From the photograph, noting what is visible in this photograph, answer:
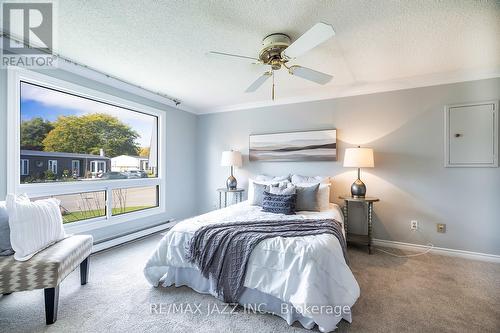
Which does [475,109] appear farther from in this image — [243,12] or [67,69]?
[67,69]

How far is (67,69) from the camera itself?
275 cm

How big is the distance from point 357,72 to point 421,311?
2720 millimetres

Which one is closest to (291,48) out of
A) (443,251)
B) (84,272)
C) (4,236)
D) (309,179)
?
(309,179)

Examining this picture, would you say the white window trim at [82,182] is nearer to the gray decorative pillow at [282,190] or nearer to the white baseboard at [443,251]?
the gray decorative pillow at [282,190]

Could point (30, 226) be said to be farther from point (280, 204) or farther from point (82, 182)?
point (280, 204)

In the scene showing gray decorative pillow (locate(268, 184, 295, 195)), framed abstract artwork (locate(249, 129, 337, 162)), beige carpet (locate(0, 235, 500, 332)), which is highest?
framed abstract artwork (locate(249, 129, 337, 162))

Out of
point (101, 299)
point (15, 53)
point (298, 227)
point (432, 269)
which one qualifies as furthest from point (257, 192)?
point (15, 53)

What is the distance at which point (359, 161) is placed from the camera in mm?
3086

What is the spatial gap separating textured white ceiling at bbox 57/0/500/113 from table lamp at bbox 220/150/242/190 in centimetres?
126

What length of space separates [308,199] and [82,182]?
9.96ft

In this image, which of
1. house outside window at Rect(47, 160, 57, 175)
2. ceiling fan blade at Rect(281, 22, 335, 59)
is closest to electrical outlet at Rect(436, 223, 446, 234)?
ceiling fan blade at Rect(281, 22, 335, 59)

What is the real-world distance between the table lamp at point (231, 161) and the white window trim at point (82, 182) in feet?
3.73

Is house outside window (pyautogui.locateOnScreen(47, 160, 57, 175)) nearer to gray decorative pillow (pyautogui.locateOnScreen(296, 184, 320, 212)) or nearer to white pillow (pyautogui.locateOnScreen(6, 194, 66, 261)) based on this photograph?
white pillow (pyautogui.locateOnScreen(6, 194, 66, 261))

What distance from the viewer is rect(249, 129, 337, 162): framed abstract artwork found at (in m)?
3.67
